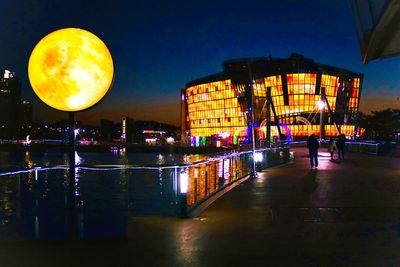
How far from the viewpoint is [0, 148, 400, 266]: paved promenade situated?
304 inches

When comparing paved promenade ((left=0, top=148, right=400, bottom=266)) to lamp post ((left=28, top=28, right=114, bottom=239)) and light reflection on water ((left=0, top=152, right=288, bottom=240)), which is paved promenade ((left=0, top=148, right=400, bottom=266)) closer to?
light reflection on water ((left=0, top=152, right=288, bottom=240))

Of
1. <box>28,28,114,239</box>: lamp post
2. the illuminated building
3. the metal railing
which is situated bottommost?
the metal railing

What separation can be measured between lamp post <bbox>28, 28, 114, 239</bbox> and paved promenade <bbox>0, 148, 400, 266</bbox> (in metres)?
1.18

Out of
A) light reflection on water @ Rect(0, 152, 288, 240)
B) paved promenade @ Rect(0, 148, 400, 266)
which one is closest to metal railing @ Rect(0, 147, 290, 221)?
light reflection on water @ Rect(0, 152, 288, 240)

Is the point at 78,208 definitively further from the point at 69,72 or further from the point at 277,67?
the point at 277,67

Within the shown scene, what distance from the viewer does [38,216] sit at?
12.3 metres

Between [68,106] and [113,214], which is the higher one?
[68,106]

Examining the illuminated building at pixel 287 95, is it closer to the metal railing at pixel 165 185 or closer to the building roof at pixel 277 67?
the building roof at pixel 277 67

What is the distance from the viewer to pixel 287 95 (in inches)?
5002

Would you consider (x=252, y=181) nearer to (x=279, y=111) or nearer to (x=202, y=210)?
(x=202, y=210)

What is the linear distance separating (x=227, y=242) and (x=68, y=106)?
11.8 feet

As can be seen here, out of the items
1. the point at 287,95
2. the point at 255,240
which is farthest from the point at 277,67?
the point at 255,240

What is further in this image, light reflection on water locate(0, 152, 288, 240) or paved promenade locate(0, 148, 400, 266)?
light reflection on water locate(0, 152, 288, 240)

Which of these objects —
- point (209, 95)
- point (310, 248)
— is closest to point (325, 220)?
point (310, 248)
